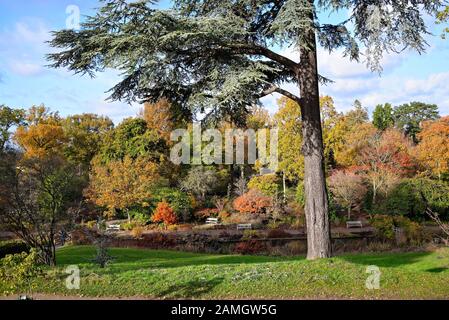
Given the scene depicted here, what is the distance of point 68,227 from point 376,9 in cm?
977

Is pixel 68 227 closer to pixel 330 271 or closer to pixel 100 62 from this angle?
pixel 100 62

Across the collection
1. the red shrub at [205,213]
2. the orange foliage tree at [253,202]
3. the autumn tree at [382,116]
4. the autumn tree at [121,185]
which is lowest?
the red shrub at [205,213]

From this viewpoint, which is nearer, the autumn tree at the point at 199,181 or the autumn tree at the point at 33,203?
the autumn tree at the point at 33,203

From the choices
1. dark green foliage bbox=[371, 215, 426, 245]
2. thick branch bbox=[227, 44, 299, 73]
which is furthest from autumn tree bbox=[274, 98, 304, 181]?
thick branch bbox=[227, 44, 299, 73]

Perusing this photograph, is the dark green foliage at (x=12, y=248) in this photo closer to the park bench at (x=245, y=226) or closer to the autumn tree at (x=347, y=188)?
the park bench at (x=245, y=226)

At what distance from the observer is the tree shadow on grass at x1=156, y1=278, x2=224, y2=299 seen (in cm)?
733

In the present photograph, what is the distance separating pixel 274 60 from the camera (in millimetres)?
10016

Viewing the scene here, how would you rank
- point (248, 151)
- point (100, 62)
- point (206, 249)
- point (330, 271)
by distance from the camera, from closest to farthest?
point (330, 271) < point (100, 62) < point (206, 249) < point (248, 151)

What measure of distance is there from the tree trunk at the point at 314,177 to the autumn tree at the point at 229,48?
0.02m

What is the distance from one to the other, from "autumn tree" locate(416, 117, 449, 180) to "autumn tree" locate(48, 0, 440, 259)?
18531 mm

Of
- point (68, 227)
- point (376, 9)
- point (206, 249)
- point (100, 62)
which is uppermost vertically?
point (376, 9)

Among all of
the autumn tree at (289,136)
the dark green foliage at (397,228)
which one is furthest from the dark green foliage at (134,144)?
the dark green foliage at (397,228)

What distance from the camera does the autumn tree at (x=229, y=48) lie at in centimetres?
801

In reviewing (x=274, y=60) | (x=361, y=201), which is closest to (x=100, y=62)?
(x=274, y=60)
